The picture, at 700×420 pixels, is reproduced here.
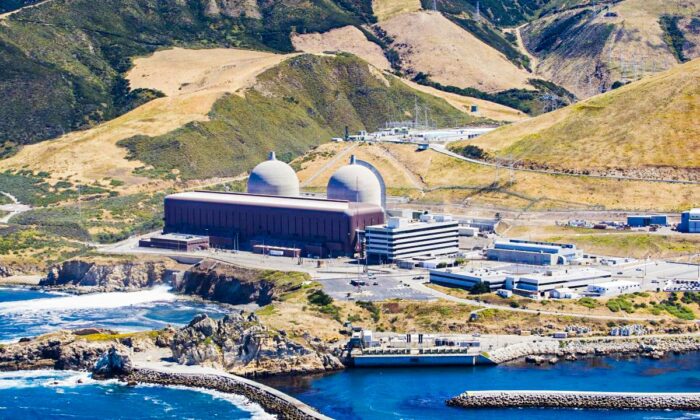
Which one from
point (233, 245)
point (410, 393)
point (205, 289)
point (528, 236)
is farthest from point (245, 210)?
point (410, 393)

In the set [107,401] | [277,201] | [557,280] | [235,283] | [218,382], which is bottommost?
[107,401]

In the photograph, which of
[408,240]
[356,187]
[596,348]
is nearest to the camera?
[596,348]

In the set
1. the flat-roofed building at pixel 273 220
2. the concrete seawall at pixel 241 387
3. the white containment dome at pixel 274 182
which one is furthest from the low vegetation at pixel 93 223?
the concrete seawall at pixel 241 387

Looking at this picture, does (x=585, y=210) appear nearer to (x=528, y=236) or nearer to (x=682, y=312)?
(x=528, y=236)

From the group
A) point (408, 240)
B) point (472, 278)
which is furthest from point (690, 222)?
point (472, 278)

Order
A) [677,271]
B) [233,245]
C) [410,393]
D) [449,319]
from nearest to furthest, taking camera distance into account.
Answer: [410,393] < [449,319] < [677,271] < [233,245]

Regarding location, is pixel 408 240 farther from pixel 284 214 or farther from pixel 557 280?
pixel 557 280

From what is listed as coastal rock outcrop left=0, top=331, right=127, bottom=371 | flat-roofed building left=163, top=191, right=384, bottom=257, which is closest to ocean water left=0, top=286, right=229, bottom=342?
coastal rock outcrop left=0, top=331, right=127, bottom=371
